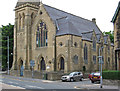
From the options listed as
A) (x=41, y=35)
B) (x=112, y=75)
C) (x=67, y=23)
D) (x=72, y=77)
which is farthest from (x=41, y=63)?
(x=112, y=75)

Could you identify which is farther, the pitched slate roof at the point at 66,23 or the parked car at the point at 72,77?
the pitched slate roof at the point at 66,23

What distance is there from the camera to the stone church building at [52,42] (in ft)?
144

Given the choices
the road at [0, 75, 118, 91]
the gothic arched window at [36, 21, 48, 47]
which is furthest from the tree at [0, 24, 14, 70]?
the road at [0, 75, 118, 91]

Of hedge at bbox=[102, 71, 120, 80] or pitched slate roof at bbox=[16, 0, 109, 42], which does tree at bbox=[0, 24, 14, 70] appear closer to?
pitched slate roof at bbox=[16, 0, 109, 42]

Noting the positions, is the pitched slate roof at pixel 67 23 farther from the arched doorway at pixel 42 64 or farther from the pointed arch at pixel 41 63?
the arched doorway at pixel 42 64

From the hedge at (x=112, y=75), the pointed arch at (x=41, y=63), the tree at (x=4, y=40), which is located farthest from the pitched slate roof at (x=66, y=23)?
the hedge at (x=112, y=75)

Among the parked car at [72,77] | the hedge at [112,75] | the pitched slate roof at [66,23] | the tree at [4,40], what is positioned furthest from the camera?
the tree at [4,40]

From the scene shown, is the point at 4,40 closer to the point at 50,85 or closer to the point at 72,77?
the point at 72,77

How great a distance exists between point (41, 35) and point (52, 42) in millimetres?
5038

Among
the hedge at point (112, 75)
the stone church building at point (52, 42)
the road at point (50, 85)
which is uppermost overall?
the stone church building at point (52, 42)

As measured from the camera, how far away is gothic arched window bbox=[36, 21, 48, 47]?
48.1m

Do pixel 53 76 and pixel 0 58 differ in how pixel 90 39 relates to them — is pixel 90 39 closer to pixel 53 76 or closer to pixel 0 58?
pixel 53 76

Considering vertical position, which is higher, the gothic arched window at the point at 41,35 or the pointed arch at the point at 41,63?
the gothic arched window at the point at 41,35

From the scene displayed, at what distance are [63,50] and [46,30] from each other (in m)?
7.58
